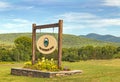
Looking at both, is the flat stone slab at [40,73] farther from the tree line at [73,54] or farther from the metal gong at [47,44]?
the tree line at [73,54]

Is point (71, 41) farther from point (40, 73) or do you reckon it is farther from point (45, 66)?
point (40, 73)

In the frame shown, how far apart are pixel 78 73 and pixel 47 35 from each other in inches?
168

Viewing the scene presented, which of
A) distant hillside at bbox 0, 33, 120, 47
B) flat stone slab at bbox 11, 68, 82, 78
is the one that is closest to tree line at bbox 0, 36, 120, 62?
flat stone slab at bbox 11, 68, 82, 78

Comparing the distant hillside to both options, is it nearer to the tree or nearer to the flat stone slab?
the tree

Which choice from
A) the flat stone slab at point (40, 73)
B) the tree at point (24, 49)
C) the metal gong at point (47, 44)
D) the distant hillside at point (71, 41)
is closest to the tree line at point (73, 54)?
the tree at point (24, 49)

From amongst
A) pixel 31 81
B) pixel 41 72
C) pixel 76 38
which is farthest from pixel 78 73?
pixel 76 38

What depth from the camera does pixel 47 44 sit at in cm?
2488

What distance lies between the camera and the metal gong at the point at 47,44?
24594 mm

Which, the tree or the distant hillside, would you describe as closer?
the tree

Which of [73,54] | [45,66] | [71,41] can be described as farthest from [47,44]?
[71,41]

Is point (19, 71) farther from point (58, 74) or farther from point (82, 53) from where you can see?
point (82, 53)

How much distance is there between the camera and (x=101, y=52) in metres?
55.9

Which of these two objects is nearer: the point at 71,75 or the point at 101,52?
the point at 71,75

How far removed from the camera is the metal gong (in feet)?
80.7
